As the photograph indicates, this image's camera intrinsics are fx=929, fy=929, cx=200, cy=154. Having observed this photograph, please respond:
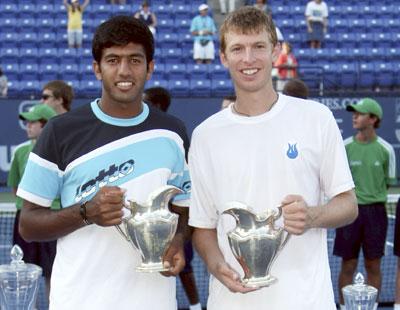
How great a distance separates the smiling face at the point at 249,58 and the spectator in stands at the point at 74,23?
15.7 m

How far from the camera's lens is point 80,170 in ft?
10.5

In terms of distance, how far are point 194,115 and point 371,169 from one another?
7.65 meters

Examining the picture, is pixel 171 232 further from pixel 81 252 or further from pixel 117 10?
pixel 117 10

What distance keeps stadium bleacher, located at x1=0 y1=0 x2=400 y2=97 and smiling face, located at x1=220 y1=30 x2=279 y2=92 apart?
45.8 feet

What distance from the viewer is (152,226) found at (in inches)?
117

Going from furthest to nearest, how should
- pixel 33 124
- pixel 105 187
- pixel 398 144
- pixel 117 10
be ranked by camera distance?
1. pixel 117 10
2. pixel 398 144
3. pixel 33 124
4. pixel 105 187

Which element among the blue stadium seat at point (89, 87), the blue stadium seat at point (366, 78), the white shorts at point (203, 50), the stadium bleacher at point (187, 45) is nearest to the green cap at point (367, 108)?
the stadium bleacher at point (187, 45)

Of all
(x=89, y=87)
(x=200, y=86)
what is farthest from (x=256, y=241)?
(x=200, y=86)

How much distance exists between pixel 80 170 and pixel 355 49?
17694 mm

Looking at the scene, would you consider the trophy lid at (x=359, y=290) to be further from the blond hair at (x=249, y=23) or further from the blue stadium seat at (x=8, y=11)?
the blue stadium seat at (x=8, y=11)

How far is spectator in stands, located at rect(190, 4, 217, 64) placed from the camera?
18.4 metres

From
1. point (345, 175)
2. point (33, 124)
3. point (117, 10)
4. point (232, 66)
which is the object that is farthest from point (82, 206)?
point (117, 10)

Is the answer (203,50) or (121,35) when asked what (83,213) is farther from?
(203,50)

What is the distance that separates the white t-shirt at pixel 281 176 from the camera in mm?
3127
